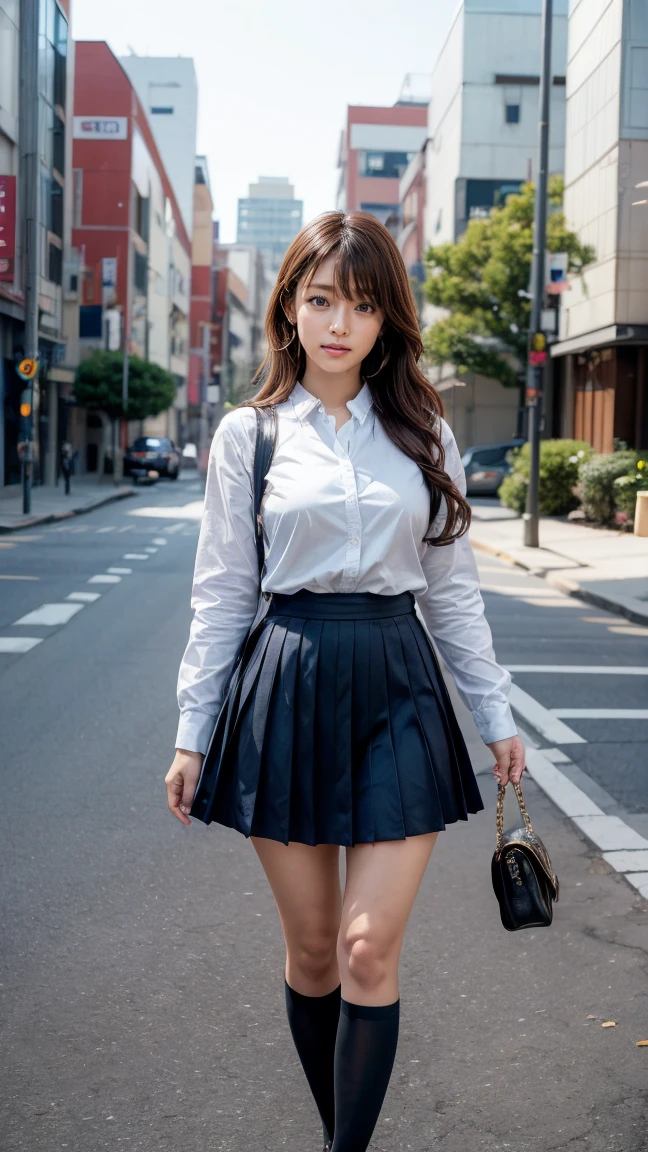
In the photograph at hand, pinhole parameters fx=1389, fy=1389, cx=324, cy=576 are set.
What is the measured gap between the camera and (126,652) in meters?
10.4

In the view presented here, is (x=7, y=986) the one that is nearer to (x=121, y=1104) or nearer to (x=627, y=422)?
(x=121, y=1104)

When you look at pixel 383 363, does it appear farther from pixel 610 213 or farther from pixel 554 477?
pixel 610 213

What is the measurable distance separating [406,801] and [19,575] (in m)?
14.1

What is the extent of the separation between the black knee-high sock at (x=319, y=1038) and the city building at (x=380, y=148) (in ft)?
368

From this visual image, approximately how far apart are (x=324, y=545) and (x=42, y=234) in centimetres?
3916

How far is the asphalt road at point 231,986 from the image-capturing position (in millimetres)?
3100

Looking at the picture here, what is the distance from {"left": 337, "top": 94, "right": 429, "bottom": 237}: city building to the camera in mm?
111562

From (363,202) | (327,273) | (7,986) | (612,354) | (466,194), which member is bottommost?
(7,986)

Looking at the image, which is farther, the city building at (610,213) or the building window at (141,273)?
the building window at (141,273)

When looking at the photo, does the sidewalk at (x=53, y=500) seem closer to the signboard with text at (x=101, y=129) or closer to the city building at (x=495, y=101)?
the city building at (x=495, y=101)

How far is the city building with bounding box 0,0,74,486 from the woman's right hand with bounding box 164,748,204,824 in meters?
26.3

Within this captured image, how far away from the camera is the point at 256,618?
9.46 feet

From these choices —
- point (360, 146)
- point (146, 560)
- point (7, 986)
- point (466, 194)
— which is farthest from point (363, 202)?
point (7, 986)

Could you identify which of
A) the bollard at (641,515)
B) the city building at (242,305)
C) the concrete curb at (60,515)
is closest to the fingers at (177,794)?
the bollard at (641,515)
